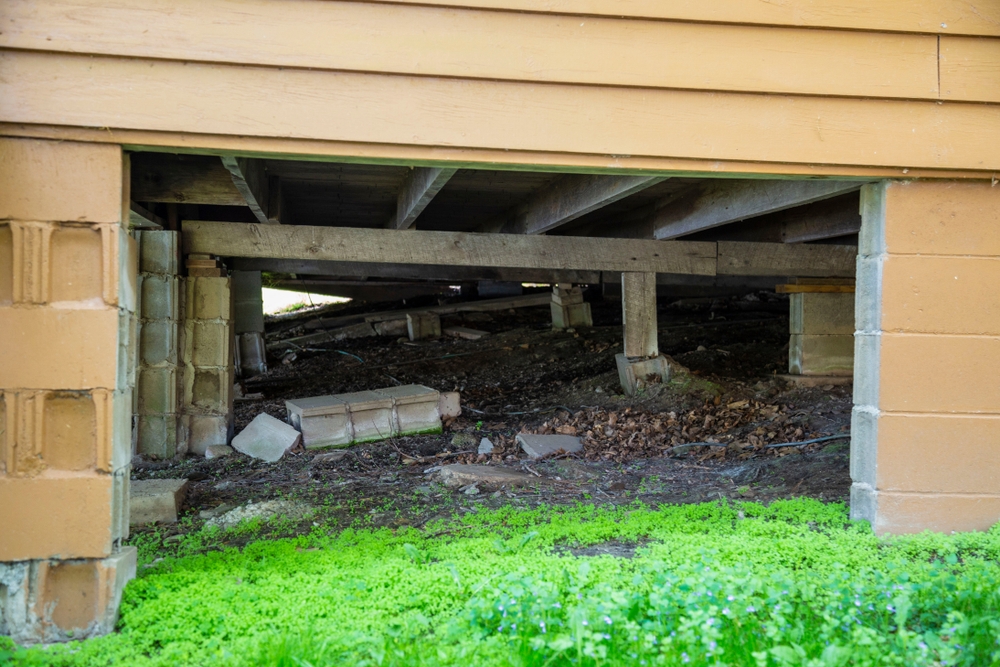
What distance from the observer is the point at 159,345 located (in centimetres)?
737

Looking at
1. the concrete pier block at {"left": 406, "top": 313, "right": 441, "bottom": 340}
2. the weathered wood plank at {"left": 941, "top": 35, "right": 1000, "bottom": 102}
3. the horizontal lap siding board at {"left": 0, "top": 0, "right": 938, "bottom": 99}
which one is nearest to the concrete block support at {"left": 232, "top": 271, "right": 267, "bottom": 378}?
the concrete pier block at {"left": 406, "top": 313, "right": 441, "bottom": 340}

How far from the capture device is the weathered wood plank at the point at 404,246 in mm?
7457

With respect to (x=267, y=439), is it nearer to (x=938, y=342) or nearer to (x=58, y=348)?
(x=58, y=348)

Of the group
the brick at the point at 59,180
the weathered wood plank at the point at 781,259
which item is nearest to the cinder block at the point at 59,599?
the brick at the point at 59,180

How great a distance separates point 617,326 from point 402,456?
651cm

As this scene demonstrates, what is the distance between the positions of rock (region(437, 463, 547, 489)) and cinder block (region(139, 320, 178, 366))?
346 cm

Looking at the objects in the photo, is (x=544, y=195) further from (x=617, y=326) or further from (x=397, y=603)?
(x=617, y=326)

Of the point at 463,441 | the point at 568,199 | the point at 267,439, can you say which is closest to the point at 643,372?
the point at 463,441

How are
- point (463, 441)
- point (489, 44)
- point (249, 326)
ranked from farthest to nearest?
point (249, 326)
point (463, 441)
point (489, 44)

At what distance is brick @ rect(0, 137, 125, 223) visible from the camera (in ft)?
10.5

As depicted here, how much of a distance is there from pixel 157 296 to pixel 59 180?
14.3 ft

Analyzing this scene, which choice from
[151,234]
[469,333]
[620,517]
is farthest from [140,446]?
[469,333]

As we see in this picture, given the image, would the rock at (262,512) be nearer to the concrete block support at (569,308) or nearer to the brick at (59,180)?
the brick at (59,180)

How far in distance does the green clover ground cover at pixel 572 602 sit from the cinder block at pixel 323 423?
3.33m
